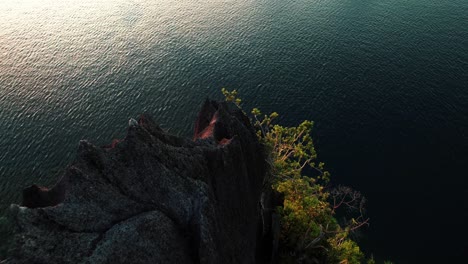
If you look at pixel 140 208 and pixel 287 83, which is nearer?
pixel 140 208

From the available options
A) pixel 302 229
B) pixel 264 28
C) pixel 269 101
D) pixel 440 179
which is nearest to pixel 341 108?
pixel 269 101

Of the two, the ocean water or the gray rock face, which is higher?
the ocean water

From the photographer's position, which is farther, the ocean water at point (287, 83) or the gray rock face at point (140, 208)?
the ocean water at point (287, 83)

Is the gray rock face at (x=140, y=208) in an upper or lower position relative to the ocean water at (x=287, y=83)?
lower

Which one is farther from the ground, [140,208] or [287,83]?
[287,83]
